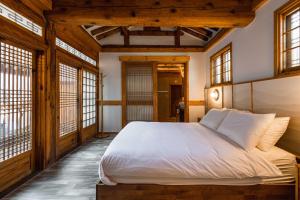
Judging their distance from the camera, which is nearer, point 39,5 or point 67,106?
point 39,5

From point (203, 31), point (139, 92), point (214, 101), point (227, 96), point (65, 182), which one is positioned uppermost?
point (203, 31)

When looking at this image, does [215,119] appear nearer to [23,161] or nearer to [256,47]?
[256,47]

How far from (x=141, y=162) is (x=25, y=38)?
85.6 inches

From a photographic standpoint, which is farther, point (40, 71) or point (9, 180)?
point (40, 71)

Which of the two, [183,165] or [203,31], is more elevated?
[203,31]

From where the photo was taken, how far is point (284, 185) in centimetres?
187

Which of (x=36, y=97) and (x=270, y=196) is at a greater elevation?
(x=36, y=97)

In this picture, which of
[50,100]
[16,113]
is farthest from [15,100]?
[50,100]

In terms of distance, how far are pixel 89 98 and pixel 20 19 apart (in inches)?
114

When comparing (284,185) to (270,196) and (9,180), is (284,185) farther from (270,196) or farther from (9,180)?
(9,180)

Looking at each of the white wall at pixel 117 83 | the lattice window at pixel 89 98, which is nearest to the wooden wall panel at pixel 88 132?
the lattice window at pixel 89 98

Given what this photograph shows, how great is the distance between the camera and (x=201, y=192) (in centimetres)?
186

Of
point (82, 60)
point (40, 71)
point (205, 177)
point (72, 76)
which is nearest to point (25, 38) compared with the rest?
point (40, 71)

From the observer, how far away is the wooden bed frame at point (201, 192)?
1856mm
